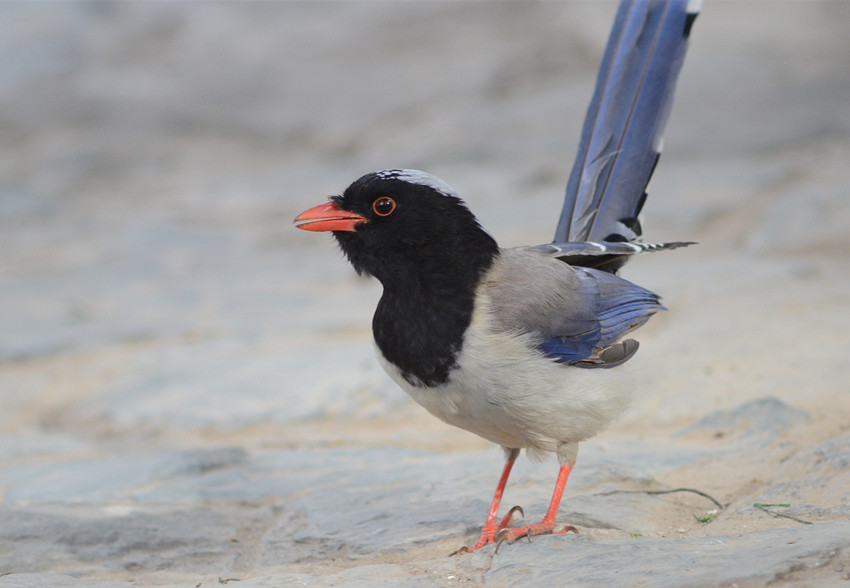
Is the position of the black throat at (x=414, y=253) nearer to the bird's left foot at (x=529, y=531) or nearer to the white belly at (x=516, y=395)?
the white belly at (x=516, y=395)

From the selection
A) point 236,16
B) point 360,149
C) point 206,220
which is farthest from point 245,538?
point 236,16

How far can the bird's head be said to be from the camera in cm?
361

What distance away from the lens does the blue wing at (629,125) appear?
429 cm

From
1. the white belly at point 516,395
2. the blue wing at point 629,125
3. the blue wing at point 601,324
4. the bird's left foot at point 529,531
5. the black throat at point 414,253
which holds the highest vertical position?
the blue wing at point 629,125

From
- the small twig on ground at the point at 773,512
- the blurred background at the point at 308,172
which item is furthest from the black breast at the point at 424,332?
the blurred background at the point at 308,172

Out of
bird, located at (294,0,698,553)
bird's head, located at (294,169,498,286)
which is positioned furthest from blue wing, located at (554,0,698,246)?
bird's head, located at (294,169,498,286)

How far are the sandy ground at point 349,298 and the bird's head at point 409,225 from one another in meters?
0.82

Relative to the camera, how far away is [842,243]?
6.78m

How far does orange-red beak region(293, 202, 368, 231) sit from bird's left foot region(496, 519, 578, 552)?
122cm

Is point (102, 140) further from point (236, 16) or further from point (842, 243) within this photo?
point (842, 243)

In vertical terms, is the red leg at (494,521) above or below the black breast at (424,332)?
below

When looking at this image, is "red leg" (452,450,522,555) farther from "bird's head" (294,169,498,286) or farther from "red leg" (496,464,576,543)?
"bird's head" (294,169,498,286)

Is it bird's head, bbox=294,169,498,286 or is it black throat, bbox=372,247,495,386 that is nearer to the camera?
black throat, bbox=372,247,495,386

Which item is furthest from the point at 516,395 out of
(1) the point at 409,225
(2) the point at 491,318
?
(1) the point at 409,225
